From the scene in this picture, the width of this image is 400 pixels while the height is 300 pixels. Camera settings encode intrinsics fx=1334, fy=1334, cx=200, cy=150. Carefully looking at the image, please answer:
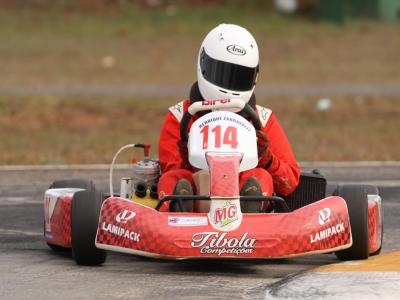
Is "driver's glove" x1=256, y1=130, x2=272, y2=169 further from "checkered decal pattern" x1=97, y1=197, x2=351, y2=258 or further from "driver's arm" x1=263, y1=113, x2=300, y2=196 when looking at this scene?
"checkered decal pattern" x1=97, y1=197, x2=351, y2=258

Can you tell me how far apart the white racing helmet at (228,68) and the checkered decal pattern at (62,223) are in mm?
1051

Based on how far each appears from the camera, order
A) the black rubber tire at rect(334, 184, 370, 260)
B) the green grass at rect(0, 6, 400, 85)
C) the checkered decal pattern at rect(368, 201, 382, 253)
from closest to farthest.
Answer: the black rubber tire at rect(334, 184, 370, 260) → the checkered decal pattern at rect(368, 201, 382, 253) → the green grass at rect(0, 6, 400, 85)

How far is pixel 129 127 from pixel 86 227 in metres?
10.5

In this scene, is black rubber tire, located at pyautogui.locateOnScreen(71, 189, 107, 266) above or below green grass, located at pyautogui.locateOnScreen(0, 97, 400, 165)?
below

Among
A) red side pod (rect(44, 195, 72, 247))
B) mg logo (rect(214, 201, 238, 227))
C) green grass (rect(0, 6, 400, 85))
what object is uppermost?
green grass (rect(0, 6, 400, 85))

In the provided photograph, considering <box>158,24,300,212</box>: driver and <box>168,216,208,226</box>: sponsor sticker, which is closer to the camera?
<box>168,216,208,226</box>: sponsor sticker

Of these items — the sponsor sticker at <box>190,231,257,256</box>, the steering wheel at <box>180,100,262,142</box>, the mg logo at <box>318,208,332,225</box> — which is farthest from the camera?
the steering wheel at <box>180,100,262,142</box>

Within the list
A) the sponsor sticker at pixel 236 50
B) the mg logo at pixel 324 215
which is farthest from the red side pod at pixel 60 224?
the mg logo at pixel 324 215

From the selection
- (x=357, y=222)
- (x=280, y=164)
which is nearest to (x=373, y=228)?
(x=357, y=222)

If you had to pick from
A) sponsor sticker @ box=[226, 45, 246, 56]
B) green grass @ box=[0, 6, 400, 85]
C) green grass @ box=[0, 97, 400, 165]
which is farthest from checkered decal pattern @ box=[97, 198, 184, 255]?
green grass @ box=[0, 6, 400, 85]

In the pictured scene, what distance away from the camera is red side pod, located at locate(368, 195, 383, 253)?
24.9 feet

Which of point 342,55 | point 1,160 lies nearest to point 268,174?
point 1,160

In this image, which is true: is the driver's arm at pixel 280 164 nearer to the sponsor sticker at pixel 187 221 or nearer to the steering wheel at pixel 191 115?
the steering wheel at pixel 191 115

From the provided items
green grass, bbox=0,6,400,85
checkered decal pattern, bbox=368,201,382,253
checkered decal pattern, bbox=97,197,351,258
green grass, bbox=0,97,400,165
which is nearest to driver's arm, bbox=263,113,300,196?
checkered decal pattern, bbox=368,201,382,253
